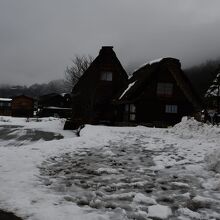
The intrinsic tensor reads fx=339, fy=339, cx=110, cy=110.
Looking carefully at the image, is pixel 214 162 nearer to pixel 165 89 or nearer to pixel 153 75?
pixel 153 75

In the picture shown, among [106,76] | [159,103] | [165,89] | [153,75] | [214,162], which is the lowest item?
[214,162]

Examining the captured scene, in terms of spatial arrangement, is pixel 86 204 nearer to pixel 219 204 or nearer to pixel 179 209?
pixel 179 209

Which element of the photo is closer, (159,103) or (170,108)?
(159,103)

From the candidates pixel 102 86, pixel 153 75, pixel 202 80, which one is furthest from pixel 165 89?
pixel 202 80

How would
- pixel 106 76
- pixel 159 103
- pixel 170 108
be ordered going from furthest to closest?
pixel 106 76, pixel 170 108, pixel 159 103

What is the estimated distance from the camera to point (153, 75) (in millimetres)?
31781

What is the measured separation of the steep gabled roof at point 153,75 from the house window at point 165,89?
2.83 feet

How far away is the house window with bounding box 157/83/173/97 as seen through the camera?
32.3m

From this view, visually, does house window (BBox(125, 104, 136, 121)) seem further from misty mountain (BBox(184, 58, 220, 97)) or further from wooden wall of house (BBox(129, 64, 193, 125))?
misty mountain (BBox(184, 58, 220, 97))

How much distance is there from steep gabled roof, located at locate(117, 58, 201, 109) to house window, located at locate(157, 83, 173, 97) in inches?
33.9

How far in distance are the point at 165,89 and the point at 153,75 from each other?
1.89 metres

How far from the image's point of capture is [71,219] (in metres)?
4.29

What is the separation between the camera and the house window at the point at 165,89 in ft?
A: 106

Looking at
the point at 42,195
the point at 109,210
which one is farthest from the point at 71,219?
the point at 42,195
